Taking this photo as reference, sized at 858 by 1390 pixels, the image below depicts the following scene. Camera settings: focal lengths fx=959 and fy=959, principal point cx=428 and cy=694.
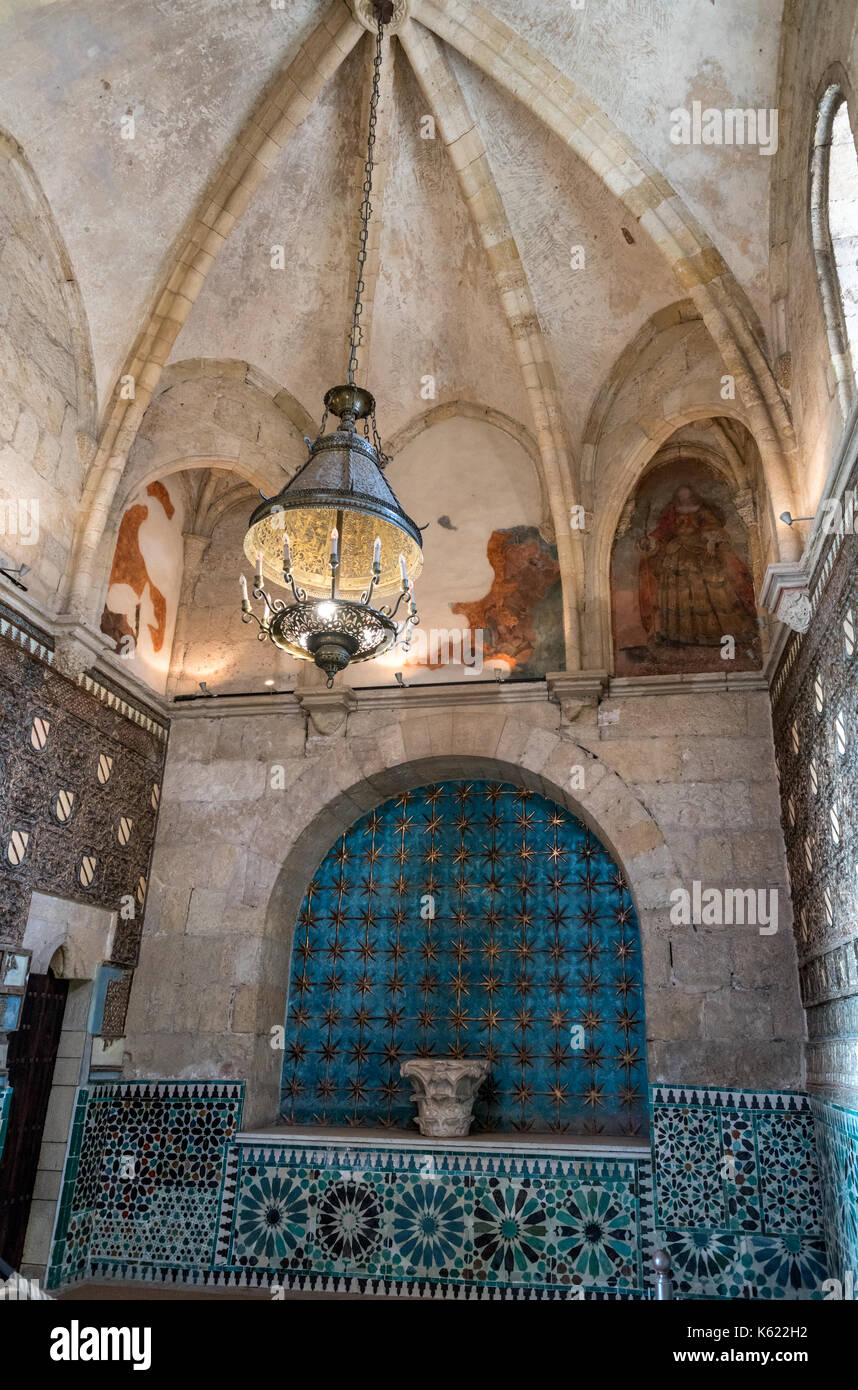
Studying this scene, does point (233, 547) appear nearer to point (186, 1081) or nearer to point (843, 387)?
point (186, 1081)

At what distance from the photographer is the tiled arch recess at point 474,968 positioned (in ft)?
23.0

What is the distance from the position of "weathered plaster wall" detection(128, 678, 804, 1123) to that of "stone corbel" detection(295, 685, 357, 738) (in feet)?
0.29

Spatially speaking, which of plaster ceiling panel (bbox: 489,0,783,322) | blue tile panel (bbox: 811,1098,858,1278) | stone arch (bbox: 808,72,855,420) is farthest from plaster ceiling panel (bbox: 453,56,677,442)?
blue tile panel (bbox: 811,1098,858,1278)

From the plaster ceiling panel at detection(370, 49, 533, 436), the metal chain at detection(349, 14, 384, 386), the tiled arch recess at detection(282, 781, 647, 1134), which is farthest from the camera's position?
the tiled arch recess at detection(282, 781, 647, 1134)

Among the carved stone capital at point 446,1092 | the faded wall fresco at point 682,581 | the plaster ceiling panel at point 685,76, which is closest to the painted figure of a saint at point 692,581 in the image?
the faded wall fresco at point 682,581

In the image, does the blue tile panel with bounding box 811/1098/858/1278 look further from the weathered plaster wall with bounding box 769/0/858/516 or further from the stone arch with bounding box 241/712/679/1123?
the weathered plaster wall with bounding box 769/0/858/516

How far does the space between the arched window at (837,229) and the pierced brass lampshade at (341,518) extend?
7.36 ft

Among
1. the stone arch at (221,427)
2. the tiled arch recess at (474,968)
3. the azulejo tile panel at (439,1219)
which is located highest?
the stone arch at (221,427)

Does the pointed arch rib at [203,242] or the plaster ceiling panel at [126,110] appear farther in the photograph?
the pointed arch rib at [203,242]

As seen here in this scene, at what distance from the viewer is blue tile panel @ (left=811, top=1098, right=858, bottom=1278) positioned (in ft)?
15.3

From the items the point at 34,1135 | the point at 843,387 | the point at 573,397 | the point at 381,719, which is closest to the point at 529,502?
the point at 573,397

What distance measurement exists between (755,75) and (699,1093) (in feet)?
20.0

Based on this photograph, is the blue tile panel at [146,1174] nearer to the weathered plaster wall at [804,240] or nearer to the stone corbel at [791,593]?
the stone corbel at [791,593]

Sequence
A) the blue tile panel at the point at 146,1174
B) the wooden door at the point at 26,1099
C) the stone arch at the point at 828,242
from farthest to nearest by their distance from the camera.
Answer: the blue tile panel at the point at 146,1174 → the wooden door at the point at 26,1099 → the stone arch at the point at 828,242
